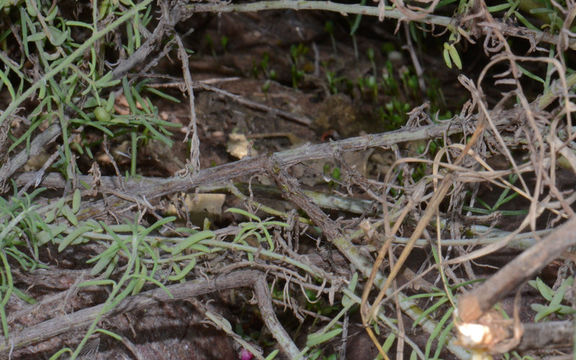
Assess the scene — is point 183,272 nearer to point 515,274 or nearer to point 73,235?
point 73,235

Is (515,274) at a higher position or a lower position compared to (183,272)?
higher

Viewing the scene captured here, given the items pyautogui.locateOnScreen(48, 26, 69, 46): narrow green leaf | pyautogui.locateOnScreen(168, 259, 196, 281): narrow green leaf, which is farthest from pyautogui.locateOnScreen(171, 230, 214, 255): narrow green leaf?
pyautogui.locateOnScreen(48, 26, 69, 46): narrow green leaf

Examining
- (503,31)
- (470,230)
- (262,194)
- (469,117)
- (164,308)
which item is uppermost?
(503,31)

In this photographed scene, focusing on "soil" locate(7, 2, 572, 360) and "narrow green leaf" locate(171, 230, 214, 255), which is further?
"soil" locate(7, 2, 572, 360)

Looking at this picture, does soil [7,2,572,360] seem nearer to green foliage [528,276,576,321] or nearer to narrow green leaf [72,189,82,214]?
narrow green leaf [72,189,82,214]

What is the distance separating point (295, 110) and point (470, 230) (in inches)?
56.7

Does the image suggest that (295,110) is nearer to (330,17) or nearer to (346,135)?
(346,135)

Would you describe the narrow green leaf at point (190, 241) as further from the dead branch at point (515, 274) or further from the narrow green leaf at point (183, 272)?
the dead branch at point (515, 274)

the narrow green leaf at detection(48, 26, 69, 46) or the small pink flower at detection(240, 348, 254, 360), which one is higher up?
the narrow green leaf at detection(48, 26, 69, 46)

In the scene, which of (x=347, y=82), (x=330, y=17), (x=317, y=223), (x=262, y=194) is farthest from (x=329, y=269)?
(x=330, y=17)

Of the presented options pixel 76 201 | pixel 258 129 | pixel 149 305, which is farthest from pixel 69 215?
pixel 258 129

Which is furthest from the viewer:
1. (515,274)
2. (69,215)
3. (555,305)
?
(69,215)

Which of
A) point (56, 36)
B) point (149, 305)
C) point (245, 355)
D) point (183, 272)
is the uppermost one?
point (56, 36)

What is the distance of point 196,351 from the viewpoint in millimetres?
1897
